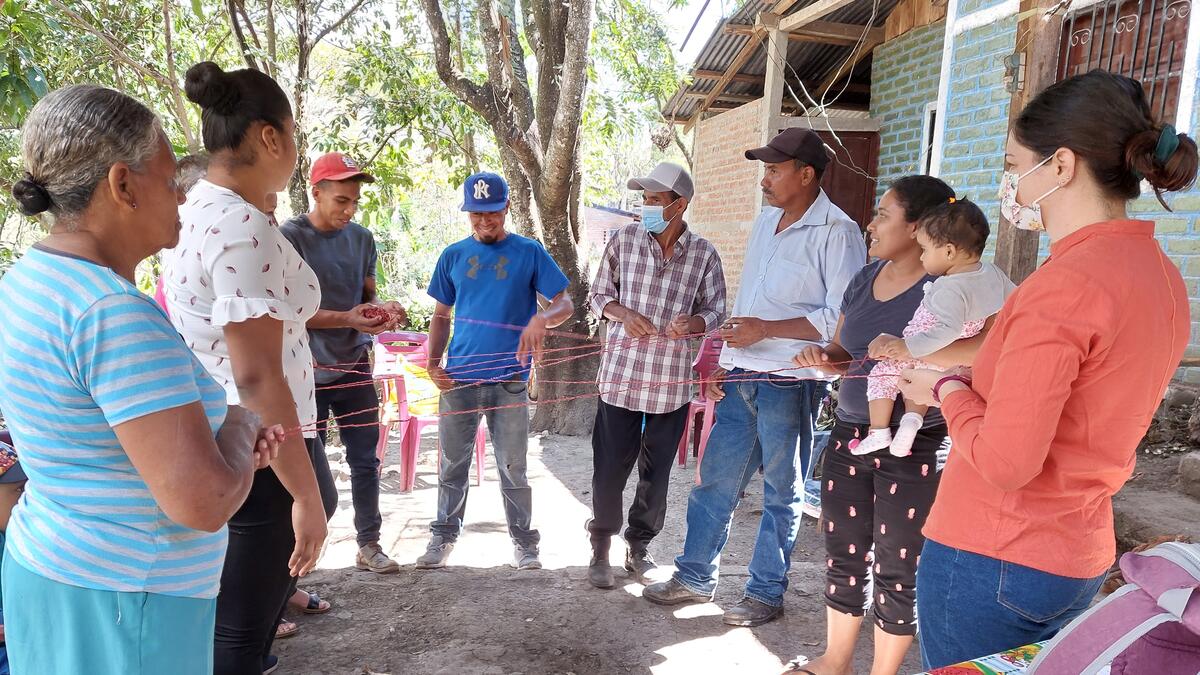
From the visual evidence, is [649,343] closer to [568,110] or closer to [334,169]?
[334,169]

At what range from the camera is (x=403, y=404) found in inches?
234

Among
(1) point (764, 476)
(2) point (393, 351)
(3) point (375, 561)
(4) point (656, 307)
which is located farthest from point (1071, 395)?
(2) point (393, 351)

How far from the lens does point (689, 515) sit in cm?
386

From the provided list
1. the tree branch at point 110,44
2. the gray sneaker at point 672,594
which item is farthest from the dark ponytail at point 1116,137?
the tree branch at point 110,44

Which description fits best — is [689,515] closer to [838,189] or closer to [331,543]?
[331,543]

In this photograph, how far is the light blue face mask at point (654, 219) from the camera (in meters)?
3.88

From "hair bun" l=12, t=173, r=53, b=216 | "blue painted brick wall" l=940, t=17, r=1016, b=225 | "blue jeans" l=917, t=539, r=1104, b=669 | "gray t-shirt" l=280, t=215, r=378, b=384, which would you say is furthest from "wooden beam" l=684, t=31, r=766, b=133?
"hair bun" l=12, t=173, r=53, b=216

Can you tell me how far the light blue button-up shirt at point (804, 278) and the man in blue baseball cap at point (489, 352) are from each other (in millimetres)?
1172

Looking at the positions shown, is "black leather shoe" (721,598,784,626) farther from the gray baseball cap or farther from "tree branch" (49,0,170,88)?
"tree branch" (49,0,170,88)

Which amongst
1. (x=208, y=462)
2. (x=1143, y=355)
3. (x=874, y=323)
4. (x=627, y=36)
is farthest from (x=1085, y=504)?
(x=627, y=36)

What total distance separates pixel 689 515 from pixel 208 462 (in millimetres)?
2854

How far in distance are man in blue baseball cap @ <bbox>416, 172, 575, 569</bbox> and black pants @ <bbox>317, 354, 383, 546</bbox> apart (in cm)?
35

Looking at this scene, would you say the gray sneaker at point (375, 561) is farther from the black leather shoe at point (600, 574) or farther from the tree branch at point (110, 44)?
the tree branch at point (110, 44)

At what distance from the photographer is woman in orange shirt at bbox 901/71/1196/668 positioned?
141 centimetres
